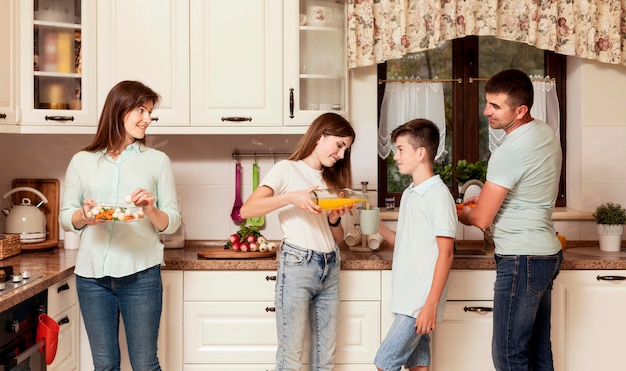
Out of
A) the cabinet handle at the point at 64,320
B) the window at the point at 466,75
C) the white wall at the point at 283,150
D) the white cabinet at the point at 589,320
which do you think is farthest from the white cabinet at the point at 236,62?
the white cabinet at the point at 589,320

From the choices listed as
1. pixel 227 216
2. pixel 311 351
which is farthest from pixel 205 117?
pixel 311 351

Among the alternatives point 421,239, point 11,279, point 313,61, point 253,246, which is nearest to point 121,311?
point 11,279

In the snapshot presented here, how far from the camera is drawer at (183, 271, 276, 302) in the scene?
301 cm

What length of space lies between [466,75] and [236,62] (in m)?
1.25

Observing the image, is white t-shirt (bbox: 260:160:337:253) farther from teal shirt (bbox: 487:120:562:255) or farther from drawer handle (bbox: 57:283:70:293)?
drawer handle (bbox: 57:283:70:293)

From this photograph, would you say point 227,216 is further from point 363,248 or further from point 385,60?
point 385,60

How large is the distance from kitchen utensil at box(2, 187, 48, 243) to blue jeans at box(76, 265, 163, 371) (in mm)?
810

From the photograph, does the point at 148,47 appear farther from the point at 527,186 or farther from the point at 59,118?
the point at 527,186

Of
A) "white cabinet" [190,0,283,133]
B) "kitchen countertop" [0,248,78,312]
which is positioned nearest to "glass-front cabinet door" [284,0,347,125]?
"white cabinet" [190,0,283,133]

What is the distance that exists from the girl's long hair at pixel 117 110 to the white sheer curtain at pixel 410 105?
4.84 ft

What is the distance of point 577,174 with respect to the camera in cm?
360

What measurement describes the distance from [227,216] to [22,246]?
94cm

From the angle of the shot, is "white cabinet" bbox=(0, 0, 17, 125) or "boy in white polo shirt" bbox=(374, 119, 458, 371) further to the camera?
"white cabinet" bbox=(0, 0, 17, 125)

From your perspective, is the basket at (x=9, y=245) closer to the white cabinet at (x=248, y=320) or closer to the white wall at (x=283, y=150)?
the white wall at (x=283, y=150)
